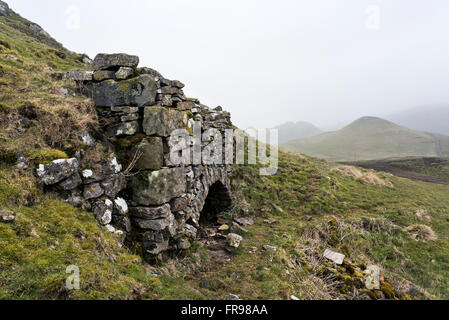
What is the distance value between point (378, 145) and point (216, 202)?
346 feet

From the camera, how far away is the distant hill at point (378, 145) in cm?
7669

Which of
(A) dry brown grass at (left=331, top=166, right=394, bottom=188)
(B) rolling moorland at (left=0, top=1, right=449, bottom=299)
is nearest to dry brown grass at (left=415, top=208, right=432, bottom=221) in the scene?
(B) rolling moorland at (left=0, top=1, right=449, bottom=299)

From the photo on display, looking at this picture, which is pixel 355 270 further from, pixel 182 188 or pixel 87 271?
pixel 87 271

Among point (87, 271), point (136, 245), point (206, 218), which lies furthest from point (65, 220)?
point (206, 218)

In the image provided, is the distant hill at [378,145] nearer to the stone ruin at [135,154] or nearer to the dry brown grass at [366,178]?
the dry brown grass at [366,178]

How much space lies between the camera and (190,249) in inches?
283

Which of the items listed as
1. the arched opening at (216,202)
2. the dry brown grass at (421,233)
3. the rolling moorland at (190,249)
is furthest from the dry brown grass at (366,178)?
the arched opening at (216,202)

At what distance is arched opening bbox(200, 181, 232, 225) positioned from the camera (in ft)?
38.8

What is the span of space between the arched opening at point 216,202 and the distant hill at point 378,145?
2471 inches

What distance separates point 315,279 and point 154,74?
7.73 m

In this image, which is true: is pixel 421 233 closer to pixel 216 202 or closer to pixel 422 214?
pixel 422 214

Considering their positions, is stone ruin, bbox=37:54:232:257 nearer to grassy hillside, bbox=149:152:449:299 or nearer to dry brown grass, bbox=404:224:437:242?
grassy hillside, bbox=149:152:449:299

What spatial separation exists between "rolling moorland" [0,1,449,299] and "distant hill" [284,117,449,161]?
59.8 meters

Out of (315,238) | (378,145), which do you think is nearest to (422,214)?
(315,238)
